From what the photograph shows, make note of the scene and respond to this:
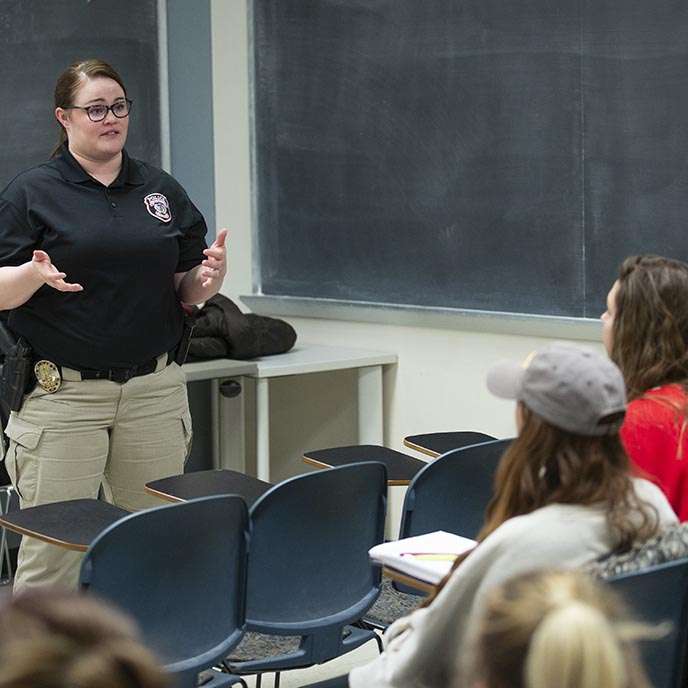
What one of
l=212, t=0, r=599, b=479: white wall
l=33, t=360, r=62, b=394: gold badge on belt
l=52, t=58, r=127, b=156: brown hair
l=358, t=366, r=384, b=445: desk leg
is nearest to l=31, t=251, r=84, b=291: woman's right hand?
l=33, t=360, r=62, b=394: gold badge on belt

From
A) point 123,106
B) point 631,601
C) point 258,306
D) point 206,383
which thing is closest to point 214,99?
point 258,306

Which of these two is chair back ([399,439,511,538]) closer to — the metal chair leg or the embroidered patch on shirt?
the embroidered patch on shirt

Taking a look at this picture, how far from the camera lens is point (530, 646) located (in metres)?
1.19

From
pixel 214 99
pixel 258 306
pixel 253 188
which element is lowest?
pixel 258 306

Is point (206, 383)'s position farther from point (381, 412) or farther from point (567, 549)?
point (567, 549)

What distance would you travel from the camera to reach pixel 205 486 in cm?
316

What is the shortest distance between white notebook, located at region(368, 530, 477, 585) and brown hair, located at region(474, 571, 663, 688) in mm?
972

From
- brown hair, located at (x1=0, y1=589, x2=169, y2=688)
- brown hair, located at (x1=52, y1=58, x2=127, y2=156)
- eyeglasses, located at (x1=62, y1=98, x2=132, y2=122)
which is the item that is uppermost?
brown hair, located at (x1=52, y1=58, x2=127, y2=156)

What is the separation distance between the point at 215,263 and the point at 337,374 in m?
1.74

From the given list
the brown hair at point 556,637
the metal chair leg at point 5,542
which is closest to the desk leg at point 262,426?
the metal chair leg at point 5,542

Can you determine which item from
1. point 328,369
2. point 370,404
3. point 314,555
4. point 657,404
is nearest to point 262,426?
point 328,369

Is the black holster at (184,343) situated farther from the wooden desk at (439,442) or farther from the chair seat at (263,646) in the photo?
the chair seat at (263,646)

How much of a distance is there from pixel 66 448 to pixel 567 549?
1849 millimetres

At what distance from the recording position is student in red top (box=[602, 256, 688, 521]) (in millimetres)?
2363
